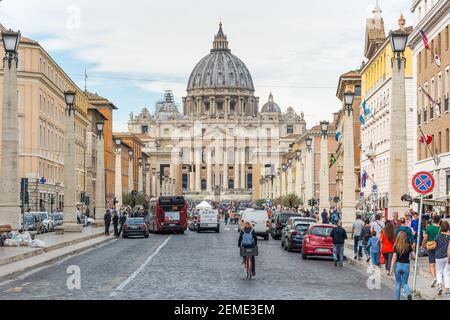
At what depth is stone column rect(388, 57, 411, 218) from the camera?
2922cm

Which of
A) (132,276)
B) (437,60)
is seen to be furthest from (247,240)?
(437,60)

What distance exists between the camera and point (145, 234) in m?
56.5

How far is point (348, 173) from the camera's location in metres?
46.2

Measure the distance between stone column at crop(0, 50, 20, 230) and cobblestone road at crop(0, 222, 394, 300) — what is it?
310 centimetres

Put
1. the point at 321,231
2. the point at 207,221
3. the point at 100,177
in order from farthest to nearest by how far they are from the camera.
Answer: the point at 207,221 → the point at 100,177 → the point at 321,231

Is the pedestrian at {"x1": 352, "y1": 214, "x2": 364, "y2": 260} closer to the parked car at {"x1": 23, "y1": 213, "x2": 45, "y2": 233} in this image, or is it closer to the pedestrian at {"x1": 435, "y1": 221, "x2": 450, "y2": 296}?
the pedestrian at {"x1": 435, "y1": 221, "x2": 450, "y2": 296}

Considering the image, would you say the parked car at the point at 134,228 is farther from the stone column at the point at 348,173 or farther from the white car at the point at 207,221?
the stone column at the point at 348,173

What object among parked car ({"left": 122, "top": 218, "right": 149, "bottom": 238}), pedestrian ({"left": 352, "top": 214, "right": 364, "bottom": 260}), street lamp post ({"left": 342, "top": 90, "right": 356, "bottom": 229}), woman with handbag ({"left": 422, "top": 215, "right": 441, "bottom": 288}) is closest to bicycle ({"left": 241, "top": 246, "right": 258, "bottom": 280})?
woman with handbag ({"left": 422, "top": 215, "right": 441, "bottom": 288})

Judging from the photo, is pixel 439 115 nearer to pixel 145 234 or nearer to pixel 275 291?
pixel 145 234

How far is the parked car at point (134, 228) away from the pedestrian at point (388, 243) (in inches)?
1204

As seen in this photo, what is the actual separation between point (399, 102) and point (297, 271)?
20.5 ft

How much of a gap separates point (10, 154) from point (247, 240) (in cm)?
1344

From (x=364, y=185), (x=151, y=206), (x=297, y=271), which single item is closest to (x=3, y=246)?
(x=297, y=271)

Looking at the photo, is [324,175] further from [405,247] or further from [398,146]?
[405,247]
